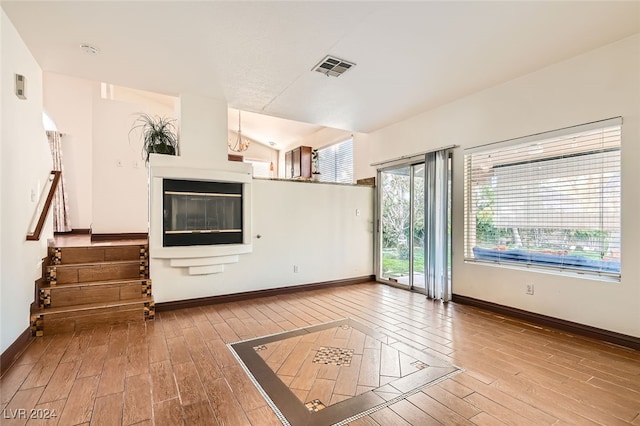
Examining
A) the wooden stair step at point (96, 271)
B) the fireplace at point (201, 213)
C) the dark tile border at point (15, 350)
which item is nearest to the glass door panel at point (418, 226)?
the fireplace at point (201, 213)

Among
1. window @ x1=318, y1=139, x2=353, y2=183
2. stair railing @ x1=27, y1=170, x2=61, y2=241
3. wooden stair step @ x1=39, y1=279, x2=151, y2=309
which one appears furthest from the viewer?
window @ x1=318, y1=139, x2=353, y2=183

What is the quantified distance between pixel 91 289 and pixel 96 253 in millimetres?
629

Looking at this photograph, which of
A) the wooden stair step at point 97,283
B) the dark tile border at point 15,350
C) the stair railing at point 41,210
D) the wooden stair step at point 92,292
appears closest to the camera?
the dark tile border at point 15,350

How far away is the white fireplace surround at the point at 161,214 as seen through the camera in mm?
3754

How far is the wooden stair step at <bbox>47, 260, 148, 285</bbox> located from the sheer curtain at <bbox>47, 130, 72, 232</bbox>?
325cm

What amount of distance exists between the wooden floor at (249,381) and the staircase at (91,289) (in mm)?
185

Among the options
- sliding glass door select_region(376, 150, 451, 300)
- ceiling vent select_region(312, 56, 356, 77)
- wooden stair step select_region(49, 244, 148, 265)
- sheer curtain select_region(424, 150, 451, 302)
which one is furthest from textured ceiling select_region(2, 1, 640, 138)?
wooden stair step select_region(49, 244, 148, 265)

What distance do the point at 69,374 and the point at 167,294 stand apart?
1.64m

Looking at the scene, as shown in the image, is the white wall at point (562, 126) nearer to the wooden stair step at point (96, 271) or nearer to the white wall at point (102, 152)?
the wooden stair step at point (96, 271)

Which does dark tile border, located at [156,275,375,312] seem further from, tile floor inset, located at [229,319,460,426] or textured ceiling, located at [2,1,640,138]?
textured ceiling, located at [2,1,640,138]

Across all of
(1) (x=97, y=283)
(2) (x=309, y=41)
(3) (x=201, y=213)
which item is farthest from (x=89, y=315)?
(2) (x=309, y=41)

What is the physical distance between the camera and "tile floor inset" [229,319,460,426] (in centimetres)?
187

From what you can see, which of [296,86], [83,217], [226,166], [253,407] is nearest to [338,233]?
[226,166]

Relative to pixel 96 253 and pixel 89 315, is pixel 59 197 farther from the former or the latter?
pixel 89 315
